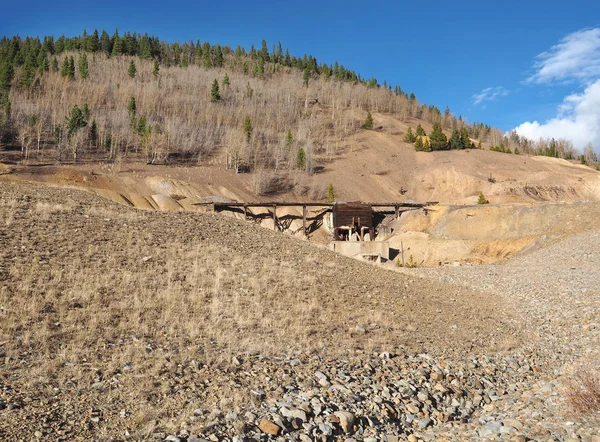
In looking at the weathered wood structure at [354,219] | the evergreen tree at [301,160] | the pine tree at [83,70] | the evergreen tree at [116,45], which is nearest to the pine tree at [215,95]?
the pine tree at [83,70]

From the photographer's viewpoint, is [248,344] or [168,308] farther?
[168,308]

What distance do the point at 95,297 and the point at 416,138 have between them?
10120cm

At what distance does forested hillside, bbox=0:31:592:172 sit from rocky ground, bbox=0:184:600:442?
187ft

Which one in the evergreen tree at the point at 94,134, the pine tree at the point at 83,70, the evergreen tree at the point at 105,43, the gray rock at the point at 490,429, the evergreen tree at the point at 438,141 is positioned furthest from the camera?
the evergreen tree at the point at 105,43

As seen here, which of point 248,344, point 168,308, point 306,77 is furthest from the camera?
point 306,77

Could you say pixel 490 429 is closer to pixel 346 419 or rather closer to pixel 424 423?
pixel 424 423

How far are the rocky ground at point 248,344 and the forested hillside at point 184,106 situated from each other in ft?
187

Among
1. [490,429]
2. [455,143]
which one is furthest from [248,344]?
[455,143]

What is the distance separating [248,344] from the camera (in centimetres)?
904

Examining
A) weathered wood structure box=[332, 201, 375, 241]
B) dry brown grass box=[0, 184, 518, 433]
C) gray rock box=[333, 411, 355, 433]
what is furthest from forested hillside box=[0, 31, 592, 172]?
gray rock box=[333, 411, 355, 433]

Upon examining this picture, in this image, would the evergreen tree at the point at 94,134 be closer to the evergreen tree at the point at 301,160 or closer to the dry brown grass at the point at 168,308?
the evergreen tree at the point at 301,160

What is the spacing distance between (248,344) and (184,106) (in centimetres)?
10323

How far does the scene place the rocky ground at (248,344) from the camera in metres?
5.95

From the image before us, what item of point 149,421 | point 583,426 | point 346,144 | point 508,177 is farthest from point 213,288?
point 346,144
